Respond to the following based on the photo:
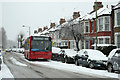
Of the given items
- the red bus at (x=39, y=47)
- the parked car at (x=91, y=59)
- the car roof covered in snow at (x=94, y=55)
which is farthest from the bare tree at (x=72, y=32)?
the car roof covered in snow at (x=94, y=55)

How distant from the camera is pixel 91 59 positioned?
1716 cm

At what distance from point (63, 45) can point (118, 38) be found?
889 inches

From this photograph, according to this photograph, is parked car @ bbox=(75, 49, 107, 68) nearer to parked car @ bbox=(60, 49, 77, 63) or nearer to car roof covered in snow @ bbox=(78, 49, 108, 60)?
car roof covered in snow @ bbox=(78, 49, 108, 60)

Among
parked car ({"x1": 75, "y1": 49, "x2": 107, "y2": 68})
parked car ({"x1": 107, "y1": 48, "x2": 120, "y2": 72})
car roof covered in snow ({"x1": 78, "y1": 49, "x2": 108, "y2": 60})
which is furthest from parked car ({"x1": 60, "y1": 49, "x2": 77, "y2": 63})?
parked car ({"x1": 107, "y1": 48, "x2": 120, "y2": 72})

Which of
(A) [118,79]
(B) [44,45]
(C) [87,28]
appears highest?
(C) [87,28]

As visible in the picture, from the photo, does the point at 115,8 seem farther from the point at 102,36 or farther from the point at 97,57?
the point at 97,57

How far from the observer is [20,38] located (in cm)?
10488

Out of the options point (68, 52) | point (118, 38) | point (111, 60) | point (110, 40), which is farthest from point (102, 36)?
point (111, 60)

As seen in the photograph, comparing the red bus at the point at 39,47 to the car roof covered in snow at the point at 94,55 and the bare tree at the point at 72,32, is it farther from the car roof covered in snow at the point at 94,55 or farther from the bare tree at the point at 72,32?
the car roof covered in snow at the point at 94,55

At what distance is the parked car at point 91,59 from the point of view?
54.2 feet

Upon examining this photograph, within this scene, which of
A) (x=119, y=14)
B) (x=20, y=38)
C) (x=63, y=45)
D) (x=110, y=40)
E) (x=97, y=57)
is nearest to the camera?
(x=97, y=57)

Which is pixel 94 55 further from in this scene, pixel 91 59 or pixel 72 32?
pixel 72 32

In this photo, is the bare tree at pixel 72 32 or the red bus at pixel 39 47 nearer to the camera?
the red bus at pixel 39 47

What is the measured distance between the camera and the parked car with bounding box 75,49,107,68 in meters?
16.5
